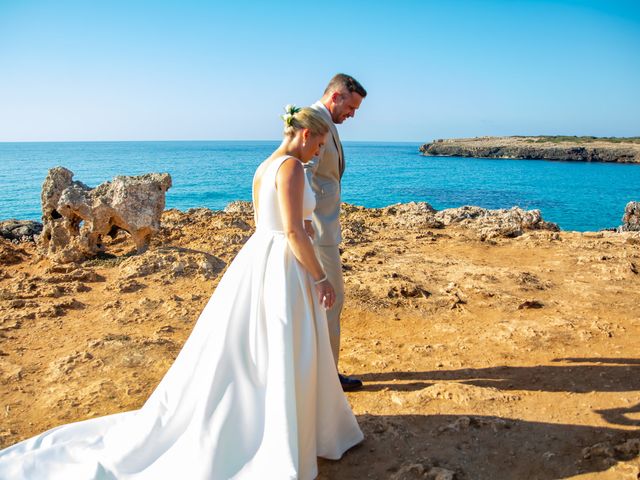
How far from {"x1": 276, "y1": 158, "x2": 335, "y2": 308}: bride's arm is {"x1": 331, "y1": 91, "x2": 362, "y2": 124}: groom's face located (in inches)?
44.9

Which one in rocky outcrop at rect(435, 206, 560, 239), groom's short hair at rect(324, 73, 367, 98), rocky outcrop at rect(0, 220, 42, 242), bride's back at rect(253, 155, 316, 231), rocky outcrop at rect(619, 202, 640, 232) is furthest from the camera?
rocky outcrop at rect(619, 202, 640, 232)

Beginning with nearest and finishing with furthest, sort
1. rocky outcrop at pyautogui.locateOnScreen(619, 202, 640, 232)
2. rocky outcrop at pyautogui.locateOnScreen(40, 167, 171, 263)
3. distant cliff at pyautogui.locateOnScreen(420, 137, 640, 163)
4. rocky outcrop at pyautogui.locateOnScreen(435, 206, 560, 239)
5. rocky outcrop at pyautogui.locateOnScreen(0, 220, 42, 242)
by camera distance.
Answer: rocky outcrop at pyautogui.locateOnScreen(40, 167, 171, 263) < rocky outcrop at pyautogui.locateOnScreen(435, 206, 560, 239) < rocky outcrop at pyautogui.locateOnScreen(0, 220, 42, 242) < rocky outcrop at pyautogui.locateOnScreen(619, 202, 640, 232) < distant cliff at pyautogui.locateOnScreen(420, 137, 640, 163)

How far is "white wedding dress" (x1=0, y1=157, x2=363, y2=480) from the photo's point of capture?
2.65 meters

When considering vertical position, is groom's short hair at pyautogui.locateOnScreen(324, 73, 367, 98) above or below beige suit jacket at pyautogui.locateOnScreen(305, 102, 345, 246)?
above

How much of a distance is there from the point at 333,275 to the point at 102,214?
5580mm

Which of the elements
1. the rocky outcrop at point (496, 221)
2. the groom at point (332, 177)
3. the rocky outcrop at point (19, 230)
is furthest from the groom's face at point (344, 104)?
the rocky outcrop at point (19, 230)

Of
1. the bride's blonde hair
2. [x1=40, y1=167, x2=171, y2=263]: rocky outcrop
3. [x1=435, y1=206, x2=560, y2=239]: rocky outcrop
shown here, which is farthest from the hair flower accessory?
[x1=435, y1=206, x2=560, y2=239]: rocky outcrop

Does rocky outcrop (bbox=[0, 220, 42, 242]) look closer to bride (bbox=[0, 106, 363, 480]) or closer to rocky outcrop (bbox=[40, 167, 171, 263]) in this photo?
rocky outcrop (bbox=[40, 167, 171, 263])

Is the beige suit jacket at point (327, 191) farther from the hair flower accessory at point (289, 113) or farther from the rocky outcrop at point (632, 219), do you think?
the rocky outcrop at point (632, 219)

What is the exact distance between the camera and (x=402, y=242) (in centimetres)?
908

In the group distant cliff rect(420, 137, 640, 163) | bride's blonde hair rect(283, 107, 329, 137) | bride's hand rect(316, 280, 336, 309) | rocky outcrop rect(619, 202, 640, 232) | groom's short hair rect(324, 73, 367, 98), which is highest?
distant cliff rect(420, 137, 640, 163)

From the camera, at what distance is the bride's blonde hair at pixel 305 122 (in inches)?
110

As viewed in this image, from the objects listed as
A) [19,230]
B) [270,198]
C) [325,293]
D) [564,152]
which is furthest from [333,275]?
[564,152]

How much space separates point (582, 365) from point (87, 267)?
684cm
